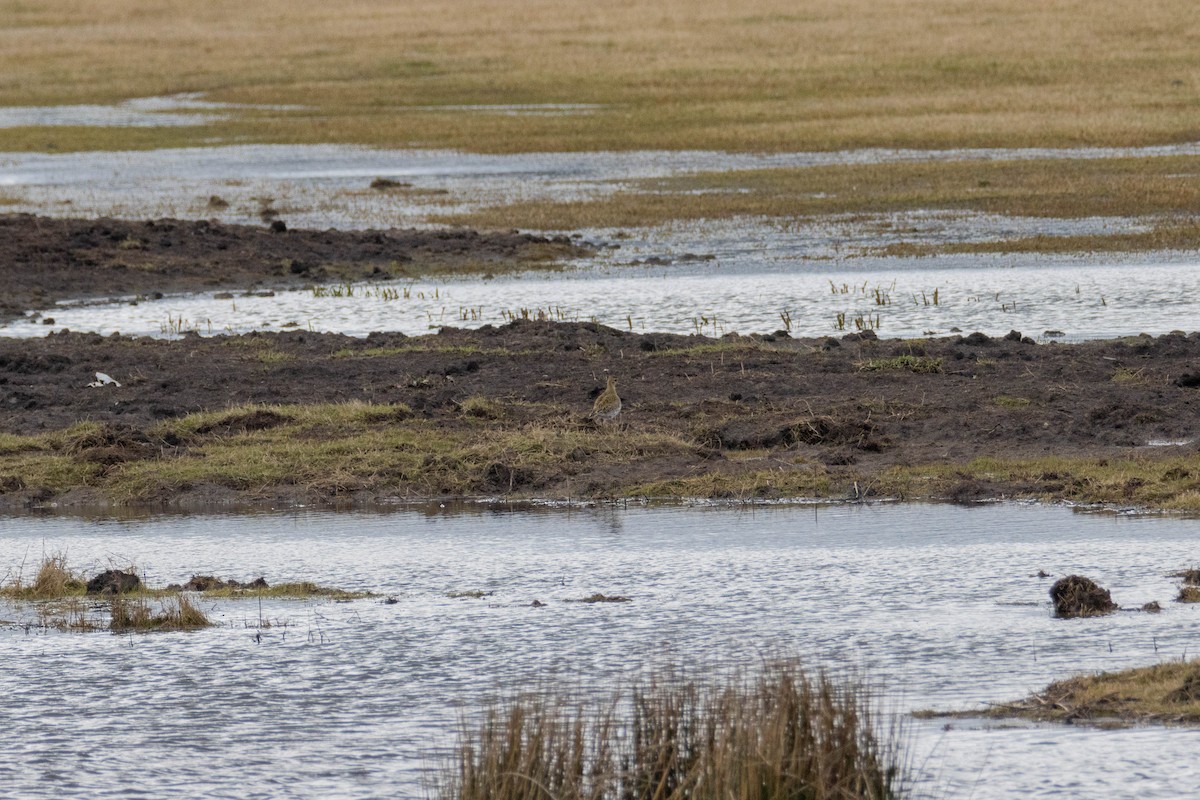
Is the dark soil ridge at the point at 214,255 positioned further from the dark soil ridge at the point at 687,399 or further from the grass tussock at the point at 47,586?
the grass tussock at the point at 47,586

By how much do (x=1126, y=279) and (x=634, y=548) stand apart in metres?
12.8

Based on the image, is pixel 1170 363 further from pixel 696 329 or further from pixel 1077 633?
pixel 1077 633

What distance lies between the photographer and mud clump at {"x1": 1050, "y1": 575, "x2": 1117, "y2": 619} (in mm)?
9836

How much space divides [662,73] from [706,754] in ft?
197

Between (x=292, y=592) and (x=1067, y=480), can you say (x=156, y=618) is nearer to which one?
(x=292, y=592)

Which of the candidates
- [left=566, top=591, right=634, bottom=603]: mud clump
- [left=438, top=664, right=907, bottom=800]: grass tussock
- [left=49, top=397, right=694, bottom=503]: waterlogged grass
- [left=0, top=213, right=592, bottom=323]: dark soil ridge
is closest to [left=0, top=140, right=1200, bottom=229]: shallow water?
[left=0, top=213, right=592, bottom=323]: dark soil ridge

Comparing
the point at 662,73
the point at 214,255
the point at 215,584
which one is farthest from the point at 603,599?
the point at 662,73

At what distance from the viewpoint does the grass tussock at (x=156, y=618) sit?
10523 millimetres

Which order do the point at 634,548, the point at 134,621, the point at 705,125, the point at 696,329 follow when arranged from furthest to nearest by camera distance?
the point at 705,125 → the point at 696,329 → the point at 634,548 → the point at 134,621

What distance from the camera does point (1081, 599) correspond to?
9859 millimetres

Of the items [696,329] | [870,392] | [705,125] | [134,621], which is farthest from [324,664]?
[705,125]

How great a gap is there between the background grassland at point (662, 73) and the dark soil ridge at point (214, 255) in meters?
16.7

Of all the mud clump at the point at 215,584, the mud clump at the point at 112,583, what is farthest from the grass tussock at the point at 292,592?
the mud clump at the point at 112,583

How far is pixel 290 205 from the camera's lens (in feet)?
121
